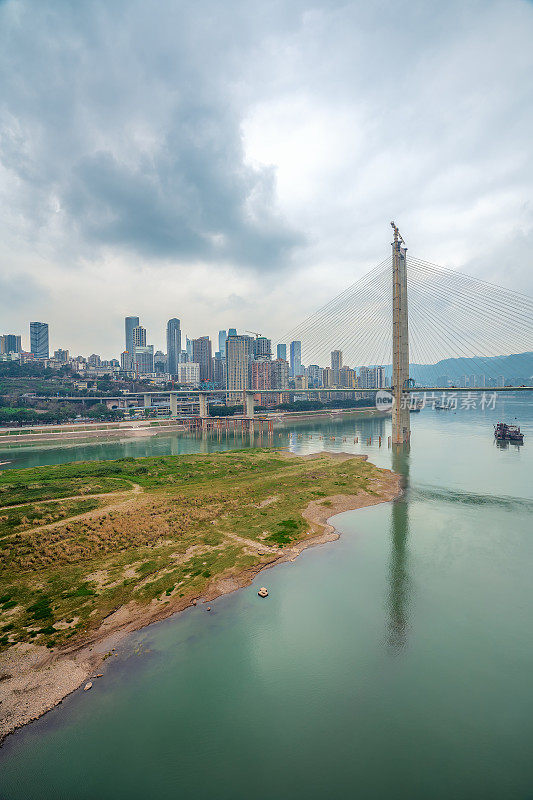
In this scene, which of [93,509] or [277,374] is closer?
[93,509]

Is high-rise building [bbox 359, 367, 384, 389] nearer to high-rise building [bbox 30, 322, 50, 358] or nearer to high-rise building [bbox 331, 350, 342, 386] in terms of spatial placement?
high-rise building [bbox 331, 350, 342, 386]

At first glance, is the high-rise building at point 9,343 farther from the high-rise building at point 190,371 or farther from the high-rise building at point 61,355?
the high-rise building at point 190,371

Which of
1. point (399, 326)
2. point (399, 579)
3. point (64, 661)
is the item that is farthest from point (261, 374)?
point (64, 661)

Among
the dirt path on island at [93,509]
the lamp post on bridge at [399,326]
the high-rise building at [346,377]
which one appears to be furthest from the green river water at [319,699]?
the high-rise building at [346,377]

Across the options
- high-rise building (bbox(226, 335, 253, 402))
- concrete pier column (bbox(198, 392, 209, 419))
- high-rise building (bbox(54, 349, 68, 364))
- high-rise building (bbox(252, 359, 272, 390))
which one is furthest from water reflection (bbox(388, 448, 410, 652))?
high-rise building (bbox(54, 349, 68, 364))

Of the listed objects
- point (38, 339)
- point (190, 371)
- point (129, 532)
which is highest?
point (38, 339)

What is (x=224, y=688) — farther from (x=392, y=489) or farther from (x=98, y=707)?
(x=392, y=489)

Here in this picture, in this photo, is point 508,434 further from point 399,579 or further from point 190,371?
point 190,371
